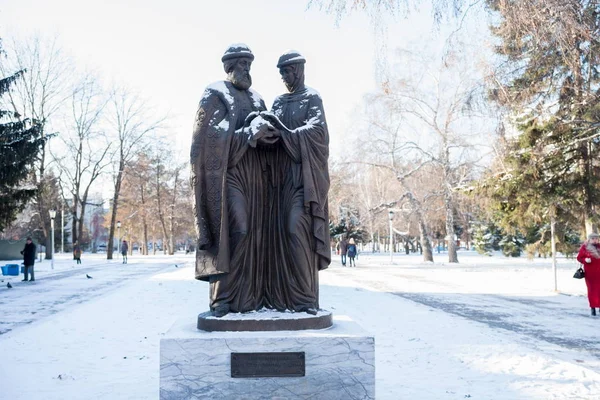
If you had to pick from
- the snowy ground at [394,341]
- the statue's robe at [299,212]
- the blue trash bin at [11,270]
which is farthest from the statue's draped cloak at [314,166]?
the blue trash bin at [11,270]

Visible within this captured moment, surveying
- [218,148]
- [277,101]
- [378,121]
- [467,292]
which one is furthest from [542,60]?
[378,121]

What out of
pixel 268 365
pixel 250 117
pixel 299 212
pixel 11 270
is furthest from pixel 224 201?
pixel 11 270

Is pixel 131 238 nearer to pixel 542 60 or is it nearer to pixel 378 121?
pixel 378 121

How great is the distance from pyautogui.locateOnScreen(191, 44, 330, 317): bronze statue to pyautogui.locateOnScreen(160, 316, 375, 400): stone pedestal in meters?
0.47

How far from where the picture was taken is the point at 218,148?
4480mm

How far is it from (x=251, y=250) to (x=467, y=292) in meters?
12.3

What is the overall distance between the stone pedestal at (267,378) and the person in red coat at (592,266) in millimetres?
8313

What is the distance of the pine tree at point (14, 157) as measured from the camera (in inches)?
757

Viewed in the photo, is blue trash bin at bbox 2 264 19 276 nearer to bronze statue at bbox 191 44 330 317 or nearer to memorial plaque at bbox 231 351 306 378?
bronze statue at bbox 191 44 330 317

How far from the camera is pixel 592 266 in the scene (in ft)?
34.5

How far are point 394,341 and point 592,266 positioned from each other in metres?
5.31

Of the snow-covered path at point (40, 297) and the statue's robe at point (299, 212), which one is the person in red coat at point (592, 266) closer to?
the statue's robe at point (299, 212)

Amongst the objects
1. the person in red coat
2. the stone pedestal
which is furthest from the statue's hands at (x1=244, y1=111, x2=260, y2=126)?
the person in red coat

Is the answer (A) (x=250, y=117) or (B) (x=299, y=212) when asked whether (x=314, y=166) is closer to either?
(B) (x=299, y=212)
